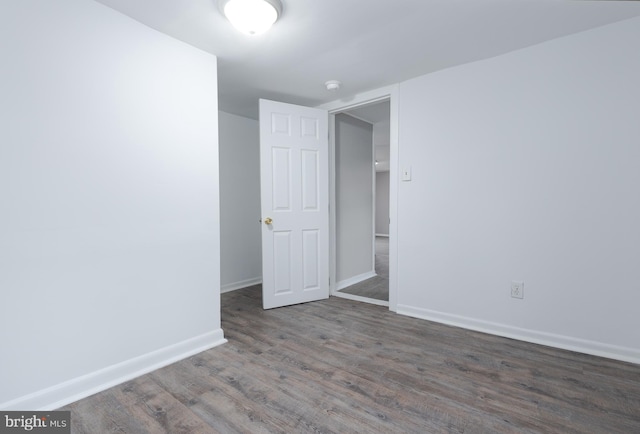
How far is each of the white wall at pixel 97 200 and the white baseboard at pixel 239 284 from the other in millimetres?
1466

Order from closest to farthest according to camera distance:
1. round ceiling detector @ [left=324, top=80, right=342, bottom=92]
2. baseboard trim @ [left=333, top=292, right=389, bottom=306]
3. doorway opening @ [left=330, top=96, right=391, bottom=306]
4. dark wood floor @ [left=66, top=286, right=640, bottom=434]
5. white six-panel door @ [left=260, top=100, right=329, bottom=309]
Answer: dark wood floor @ [left=66, top=286, right=640, bottom=434] → round ceiling detector @ [left=324, top=80, right=342, bottom=92] → white six-panel door @ [left=260, top=100, right=329, bottom=309] → baseboard trim @ [left=333, top=292, right=389, bottom=306] → doorway opening @ [left=330, top=96, right=391, bottom=306]

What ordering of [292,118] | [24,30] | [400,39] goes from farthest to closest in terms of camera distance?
[292,118]
[400,39]
[24,30]

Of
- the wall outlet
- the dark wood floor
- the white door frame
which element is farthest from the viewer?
the white door frame

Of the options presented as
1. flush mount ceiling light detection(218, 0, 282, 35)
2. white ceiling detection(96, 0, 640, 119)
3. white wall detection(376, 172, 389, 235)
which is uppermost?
white ceiling detection(96, 0, 640, 119)

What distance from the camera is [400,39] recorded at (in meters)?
2.13

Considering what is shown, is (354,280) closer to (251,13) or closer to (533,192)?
(533,192)

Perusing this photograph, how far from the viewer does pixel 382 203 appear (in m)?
10.1

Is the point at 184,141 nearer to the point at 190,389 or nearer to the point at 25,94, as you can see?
the point at 25,94

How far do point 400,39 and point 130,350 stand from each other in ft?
9.13

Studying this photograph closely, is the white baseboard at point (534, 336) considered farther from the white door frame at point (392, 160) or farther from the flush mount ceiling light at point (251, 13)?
the flush mount ceiling light at point (251, 13)

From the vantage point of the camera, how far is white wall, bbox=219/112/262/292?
382 centimetres

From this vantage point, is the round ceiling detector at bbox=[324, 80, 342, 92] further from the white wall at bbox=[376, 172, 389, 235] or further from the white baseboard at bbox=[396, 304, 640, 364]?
the white wall at bbox=[376, 172, 389, 235]

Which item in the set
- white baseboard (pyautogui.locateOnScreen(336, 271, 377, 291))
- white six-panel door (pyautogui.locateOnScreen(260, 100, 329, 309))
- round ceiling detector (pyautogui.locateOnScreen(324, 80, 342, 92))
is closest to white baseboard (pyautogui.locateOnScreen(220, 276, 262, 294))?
white six-panel door (pyautogui.locateOnScreen(260, 100, 329, 309))

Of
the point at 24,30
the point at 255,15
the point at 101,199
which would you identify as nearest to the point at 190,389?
the point at 101,199
